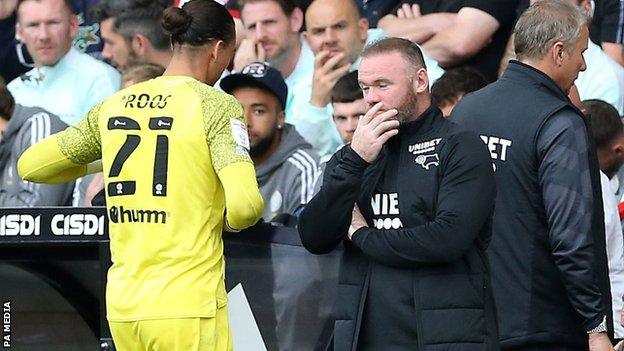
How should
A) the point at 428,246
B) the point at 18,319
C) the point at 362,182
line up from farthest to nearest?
the point at 18,319 < the point at 362,182 < the point at 428,246

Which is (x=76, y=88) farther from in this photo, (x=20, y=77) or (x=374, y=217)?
(x=374, y=217)

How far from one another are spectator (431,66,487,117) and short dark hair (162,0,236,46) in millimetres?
2091

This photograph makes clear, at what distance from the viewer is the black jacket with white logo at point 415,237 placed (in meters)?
3.68

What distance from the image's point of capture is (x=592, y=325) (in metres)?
4.02

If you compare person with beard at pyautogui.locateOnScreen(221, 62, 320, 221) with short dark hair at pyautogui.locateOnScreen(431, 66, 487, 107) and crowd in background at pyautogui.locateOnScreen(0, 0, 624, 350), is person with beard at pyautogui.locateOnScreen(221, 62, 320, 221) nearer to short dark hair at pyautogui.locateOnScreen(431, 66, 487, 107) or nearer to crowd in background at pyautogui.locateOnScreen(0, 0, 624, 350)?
crowd in background at pyautogui.locateOnScreen(0, 0, 624, 350)

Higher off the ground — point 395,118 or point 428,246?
point 395,118

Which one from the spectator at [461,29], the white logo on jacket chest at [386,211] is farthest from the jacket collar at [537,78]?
the spectator at [461,29]

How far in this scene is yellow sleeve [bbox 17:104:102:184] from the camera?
4156mm

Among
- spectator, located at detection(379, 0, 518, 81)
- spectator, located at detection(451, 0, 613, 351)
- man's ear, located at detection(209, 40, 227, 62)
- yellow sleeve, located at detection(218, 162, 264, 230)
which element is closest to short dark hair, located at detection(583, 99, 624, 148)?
spectator, located at detection(379, 0, 518, 81)

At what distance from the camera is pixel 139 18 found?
7648 millimetres

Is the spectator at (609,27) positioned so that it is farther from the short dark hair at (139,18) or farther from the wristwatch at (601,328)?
the wristwatch at (601,328)

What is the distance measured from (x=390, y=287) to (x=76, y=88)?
177 inches

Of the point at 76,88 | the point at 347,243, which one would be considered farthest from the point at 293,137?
the point at 347,243

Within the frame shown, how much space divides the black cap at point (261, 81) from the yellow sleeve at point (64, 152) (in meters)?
2.56
